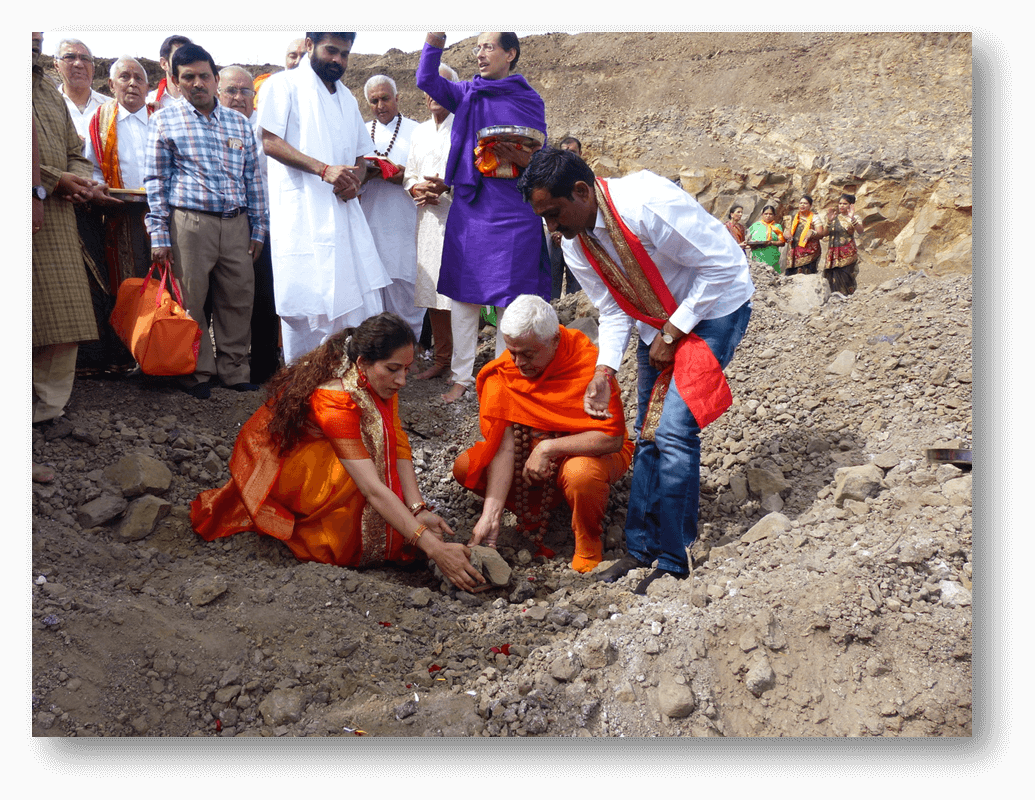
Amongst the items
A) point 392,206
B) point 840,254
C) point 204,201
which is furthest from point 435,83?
point 840,254

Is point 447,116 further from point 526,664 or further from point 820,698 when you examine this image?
point 820,698

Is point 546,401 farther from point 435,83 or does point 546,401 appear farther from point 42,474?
point 435,83

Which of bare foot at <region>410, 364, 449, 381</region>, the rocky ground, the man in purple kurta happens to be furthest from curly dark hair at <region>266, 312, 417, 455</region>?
bare foot at <region>410, 364, 449, 381</region>

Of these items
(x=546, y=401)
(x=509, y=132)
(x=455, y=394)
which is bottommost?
(x=455, y=394)

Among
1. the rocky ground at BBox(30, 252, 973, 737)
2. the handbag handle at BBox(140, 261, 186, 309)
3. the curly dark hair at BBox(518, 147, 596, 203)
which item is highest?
the curly dark hair at BBox(518, 147, 596, 203)

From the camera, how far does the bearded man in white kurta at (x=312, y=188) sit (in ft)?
12.0

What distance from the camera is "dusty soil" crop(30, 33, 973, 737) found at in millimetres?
2131

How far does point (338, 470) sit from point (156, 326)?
3.86 ft

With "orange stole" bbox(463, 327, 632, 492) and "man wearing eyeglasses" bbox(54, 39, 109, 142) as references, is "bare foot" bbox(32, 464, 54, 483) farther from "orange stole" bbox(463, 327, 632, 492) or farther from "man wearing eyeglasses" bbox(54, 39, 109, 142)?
"man wearing eyeglasses" bbox(54, 39, 109, 142)

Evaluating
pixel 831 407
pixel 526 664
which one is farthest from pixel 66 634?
pixel 831 407

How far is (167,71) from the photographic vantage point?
415cm

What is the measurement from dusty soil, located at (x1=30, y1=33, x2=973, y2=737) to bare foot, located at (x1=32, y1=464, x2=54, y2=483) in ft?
0.08

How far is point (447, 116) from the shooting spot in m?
4.62

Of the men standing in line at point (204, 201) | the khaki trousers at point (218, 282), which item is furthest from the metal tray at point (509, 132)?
the khaki trousers at point (218, 282)
